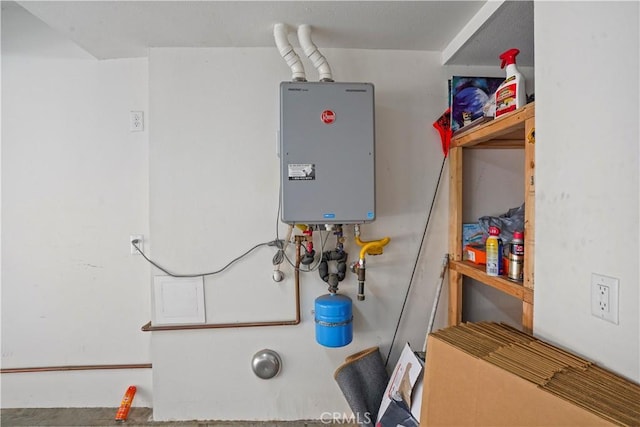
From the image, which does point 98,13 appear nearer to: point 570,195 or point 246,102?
point 246,102

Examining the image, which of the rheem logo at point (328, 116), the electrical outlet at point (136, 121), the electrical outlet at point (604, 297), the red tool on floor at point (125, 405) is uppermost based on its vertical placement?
the electrical outlet at point (136, 121)

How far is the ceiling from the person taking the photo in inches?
49.1

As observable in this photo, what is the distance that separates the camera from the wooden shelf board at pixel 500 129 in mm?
1071

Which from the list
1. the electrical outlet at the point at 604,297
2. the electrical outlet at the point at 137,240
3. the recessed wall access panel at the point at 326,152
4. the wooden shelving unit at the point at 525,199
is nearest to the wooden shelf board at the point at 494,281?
the wooden shelving unit at the point at 525,199

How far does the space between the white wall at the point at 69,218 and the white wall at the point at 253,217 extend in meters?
0.26

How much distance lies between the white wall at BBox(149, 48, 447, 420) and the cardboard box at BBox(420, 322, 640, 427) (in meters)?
0.71

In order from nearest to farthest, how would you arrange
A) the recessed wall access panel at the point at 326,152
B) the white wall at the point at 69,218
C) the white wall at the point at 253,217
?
the recessed wall access panel at the point at 326,152
the white wall at the point at 253,217
the white wall at the point at 69,218

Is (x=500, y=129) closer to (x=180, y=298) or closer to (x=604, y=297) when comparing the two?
(x=604, y=297)

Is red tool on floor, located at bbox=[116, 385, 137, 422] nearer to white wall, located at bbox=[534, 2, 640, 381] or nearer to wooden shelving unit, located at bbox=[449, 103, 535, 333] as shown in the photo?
wooden shelving unit, located at bbox=[449, 103, 535, 333]

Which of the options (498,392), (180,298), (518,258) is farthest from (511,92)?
(180,298)

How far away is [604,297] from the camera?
0.76 metres

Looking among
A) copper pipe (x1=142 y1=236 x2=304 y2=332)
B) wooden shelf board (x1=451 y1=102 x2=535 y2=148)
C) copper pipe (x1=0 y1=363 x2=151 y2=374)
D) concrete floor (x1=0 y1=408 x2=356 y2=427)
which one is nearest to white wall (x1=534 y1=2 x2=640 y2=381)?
wooden shelf board (x1=451 y1=102 x2=535 y2=148)

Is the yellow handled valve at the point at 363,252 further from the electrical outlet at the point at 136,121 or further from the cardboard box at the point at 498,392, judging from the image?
the electrical outlet at the point at 136,121

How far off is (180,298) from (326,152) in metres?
1.10
